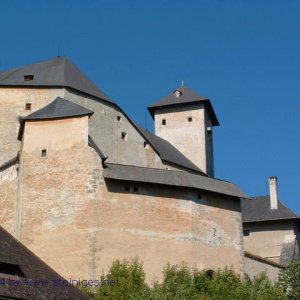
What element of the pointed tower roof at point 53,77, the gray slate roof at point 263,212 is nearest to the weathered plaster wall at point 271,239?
the gray slate roof at point 263,212

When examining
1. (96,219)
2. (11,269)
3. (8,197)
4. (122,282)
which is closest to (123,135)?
(8,197)

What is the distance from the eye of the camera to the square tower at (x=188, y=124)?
1788 inches

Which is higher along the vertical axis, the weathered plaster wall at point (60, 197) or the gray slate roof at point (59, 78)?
the gray slate roof at point (59, 78)

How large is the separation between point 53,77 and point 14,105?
260 cm

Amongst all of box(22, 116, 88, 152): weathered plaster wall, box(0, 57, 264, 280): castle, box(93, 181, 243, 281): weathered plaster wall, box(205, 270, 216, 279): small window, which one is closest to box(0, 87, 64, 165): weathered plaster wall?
box(0, 57, 264, 280): castle

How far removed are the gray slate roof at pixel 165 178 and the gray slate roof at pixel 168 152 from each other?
8.13m

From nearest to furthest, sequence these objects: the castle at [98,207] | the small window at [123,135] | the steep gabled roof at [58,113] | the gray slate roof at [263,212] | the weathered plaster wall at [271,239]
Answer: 1. the castle at [98,207]
2. the steep gabled roof at [58,113]
3. the small window at [123,135]
4. the weathered plaster wall at [271,239]
5. the gray slate roof at [263,212]

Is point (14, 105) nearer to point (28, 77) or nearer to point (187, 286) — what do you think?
point (28, 77)

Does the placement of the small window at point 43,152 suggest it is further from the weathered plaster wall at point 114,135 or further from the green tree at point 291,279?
the green tree at point 291,279

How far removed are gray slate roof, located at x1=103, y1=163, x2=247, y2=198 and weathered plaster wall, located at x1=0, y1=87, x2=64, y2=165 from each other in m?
7.80

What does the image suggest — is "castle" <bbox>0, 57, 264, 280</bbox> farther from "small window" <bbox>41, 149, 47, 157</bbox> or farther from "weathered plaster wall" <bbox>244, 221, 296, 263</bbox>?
"weathered plaster wall" <bbox>244, 221, 296, 263</bbox>

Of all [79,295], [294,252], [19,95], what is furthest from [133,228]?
[294,252]

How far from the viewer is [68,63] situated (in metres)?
38.1

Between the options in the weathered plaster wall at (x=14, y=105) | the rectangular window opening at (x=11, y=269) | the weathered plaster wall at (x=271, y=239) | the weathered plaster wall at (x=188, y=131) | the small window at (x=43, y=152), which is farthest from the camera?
the weathered plaster wall at (x=188, y=131)
